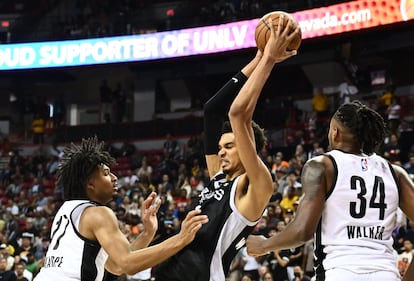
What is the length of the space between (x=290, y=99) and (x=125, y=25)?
571 centimetres

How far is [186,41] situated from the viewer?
20.3m

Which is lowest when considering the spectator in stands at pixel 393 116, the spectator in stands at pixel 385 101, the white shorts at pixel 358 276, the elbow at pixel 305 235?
the white shorts at pixel 358 276

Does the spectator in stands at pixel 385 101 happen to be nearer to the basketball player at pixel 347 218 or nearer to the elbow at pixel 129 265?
the basketball player at pixel 347 218

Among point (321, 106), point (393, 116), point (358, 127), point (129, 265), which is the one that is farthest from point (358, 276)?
point (321, 106)

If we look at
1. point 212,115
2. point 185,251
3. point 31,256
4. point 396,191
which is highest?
point 212,115

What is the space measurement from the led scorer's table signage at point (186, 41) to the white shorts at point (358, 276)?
44.4 ft

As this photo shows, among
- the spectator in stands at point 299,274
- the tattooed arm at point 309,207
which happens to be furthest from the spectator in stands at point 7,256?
the tattooed arm at point 309,207

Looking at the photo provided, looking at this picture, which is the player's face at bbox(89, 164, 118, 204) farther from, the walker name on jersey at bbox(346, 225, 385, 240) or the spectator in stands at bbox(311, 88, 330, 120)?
the spectator in stands at bbox(311, 88, 330, 120)

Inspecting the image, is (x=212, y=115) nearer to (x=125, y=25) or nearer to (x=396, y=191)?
(x=396, y=191)

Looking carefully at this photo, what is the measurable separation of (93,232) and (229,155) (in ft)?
2.69

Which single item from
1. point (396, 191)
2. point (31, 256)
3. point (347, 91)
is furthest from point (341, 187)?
point (347, 91)

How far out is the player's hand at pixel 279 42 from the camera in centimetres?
370

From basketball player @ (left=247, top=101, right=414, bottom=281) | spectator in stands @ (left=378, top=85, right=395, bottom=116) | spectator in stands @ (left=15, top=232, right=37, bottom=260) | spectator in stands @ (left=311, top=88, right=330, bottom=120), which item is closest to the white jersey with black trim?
basketball player @ (left=247, top=101, right=414, bottom=281)

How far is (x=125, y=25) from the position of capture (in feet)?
74.8
